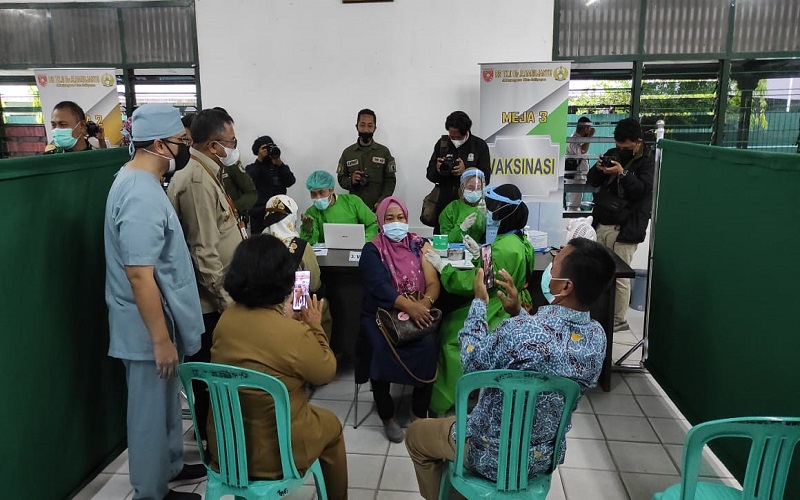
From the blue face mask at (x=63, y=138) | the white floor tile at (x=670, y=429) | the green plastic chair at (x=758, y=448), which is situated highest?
the blue face mask at (x=63, y=138)

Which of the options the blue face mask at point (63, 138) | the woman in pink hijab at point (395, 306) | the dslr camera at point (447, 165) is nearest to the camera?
the woman in pink hijab at point (395, 306)

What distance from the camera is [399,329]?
268 centimetres

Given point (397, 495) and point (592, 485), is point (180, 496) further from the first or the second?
point (592, 485)

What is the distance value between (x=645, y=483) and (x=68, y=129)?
11.7 ft

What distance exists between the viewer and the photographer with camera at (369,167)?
493cm

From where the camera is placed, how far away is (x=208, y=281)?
2.32 metres

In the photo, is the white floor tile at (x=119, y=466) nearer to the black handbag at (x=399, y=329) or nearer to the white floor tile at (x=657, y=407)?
the black handbag at (x=399, y=329)

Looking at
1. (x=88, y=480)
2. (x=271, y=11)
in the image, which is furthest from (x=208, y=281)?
(x=271, y=11)

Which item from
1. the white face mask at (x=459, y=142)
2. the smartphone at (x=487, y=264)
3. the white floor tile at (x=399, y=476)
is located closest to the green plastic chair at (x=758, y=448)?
the smartphone at (x=487, y=264)

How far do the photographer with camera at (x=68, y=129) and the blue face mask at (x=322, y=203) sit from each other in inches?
55.3

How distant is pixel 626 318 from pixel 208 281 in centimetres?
343

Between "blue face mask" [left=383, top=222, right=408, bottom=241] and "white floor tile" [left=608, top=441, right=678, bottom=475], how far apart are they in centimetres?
147

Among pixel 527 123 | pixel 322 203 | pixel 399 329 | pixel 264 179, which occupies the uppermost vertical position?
pixel 527 123

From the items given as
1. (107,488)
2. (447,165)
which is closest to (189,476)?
(107,488)
